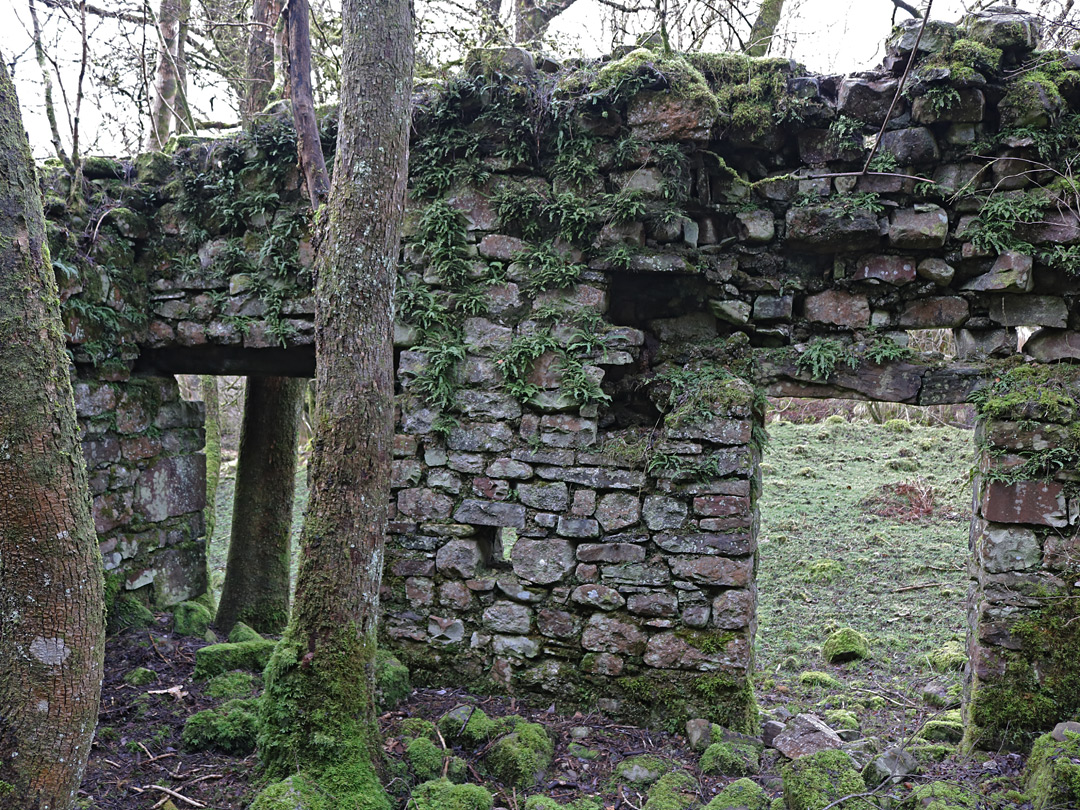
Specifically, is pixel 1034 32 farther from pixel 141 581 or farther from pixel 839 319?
pixel 141 581

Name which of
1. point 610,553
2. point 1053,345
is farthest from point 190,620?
Answer: point 1053,345

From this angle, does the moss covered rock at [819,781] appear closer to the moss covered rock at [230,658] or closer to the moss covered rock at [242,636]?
the moss covered rock at [230,658]

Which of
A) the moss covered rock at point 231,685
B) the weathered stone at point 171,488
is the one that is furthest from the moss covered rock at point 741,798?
the weathered stone at point 171,488

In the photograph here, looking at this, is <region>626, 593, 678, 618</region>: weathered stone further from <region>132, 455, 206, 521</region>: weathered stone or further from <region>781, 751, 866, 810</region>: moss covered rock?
<region>132, 455, 206, 521</region>: weathered stone

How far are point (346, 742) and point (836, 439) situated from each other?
10720 millimetres

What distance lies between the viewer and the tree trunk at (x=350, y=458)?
2674 millimetres

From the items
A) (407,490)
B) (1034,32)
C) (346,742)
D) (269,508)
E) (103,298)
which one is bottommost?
(346,742)

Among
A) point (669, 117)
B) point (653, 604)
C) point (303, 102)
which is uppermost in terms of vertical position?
point (669, 117)

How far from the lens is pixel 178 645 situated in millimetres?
4215

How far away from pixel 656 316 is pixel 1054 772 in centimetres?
280

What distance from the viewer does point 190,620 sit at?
15.3 ft

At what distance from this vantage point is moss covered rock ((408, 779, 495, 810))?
108 inches

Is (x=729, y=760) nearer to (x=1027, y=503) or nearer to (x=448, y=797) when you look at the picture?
(x=448, y=797)

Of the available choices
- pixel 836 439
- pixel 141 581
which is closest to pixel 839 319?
pixel 141 581
